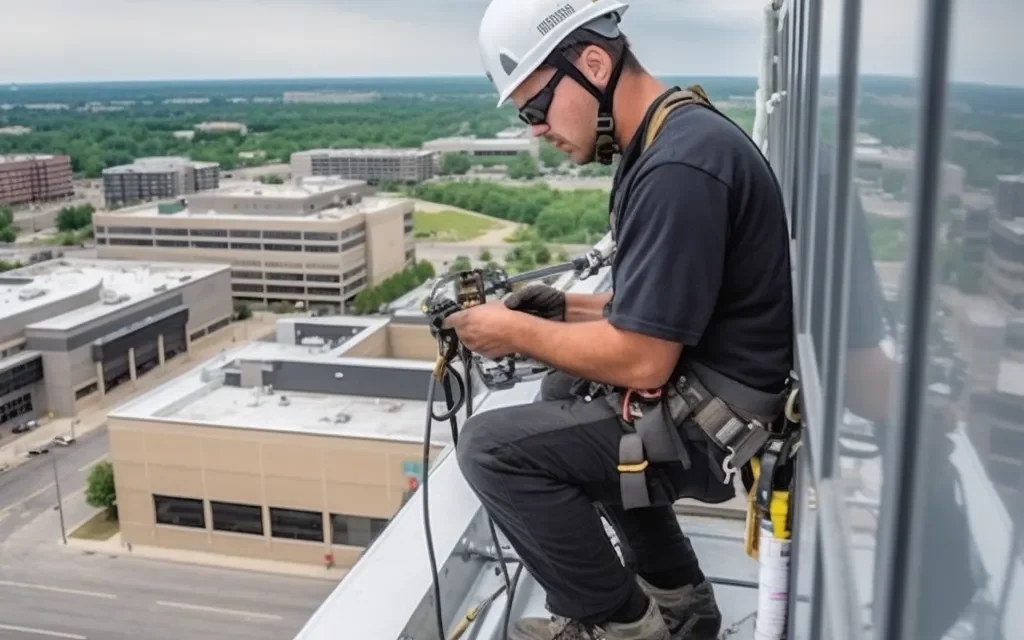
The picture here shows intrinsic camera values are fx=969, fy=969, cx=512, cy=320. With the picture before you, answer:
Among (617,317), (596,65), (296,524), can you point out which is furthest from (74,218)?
(617,317)

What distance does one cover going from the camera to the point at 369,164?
27016mm

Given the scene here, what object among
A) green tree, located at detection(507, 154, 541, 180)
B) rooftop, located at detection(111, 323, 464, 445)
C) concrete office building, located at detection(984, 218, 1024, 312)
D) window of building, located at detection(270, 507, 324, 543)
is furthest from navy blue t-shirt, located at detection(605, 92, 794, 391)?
green tree, located at detection(507, 154, 541, 180)

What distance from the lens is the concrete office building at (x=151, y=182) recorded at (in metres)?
23.4

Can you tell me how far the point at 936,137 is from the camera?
0.39 meters

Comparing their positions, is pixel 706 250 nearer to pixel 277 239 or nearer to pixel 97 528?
pixel 97 528

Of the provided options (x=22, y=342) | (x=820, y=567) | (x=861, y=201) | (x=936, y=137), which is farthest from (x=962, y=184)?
(x=22, y=342)

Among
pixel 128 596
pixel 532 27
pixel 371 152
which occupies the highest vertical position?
pixel 532 27

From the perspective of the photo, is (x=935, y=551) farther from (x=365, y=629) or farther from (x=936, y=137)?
(x=365, y=629)

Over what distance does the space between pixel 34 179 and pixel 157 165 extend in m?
3.16

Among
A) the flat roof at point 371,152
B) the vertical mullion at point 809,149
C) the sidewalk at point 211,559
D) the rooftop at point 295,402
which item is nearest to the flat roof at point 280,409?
the rooftop at point 295,402

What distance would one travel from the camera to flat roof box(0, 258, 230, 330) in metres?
12.7

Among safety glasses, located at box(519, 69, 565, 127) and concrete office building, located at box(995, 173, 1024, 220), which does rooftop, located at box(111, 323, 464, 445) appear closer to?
safety glasses, located at box(519, 69, 565, 127)

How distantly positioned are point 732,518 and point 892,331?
151 cm

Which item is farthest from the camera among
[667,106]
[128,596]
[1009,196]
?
[128,596]
